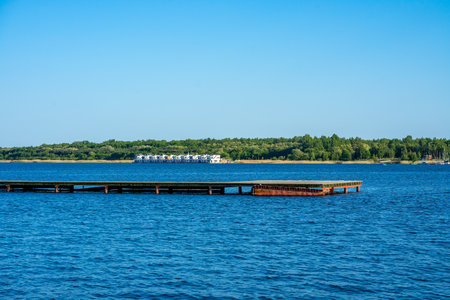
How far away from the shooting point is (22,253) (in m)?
29.9

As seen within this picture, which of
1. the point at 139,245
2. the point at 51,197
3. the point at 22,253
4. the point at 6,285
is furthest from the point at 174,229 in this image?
the point at 51,197

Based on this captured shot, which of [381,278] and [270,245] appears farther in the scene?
[270,245]

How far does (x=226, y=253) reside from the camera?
97.1 ft

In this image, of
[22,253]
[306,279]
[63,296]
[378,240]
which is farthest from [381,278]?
[22,253]

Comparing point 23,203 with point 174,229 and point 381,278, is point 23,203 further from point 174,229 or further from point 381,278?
point 381,278

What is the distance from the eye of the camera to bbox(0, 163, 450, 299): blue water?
22875mm

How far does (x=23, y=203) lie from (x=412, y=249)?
46460mm

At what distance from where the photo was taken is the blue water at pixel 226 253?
75.0 ft

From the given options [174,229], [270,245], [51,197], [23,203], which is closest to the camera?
[270,245]

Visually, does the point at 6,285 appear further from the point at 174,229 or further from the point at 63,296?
the point at 174,229

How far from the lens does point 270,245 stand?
32.0m

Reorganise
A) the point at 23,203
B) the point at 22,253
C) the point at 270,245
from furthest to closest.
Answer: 1. the point at 23,203
2. the point at 270,245
3. the point at 22,253

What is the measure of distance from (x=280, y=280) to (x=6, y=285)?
39.2ft

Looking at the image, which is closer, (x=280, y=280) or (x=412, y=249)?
(x=280, y=280)
